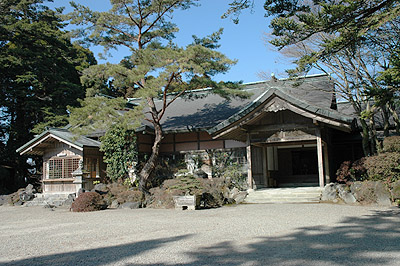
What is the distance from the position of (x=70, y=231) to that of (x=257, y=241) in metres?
3.94

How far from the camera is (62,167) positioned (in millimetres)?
15672

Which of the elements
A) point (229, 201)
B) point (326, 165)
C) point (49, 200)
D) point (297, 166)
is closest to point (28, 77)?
point (49, 200)

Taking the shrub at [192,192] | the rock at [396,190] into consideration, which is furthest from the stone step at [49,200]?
the rock at [396,190]

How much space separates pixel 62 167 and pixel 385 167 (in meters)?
12.8

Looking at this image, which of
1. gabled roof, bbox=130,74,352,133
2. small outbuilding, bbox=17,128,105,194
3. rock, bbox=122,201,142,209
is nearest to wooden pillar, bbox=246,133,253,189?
gabled roof, bbox=130,74,352,133

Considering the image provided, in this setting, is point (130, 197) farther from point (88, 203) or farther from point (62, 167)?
point (62, 167)

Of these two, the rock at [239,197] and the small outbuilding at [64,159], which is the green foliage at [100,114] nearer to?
the small outbuilding at [64,159]

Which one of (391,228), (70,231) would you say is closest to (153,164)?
(70,231)

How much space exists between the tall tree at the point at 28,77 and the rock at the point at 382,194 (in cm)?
1683

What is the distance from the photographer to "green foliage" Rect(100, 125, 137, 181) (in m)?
14.9

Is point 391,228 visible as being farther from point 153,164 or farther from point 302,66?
point 153,164

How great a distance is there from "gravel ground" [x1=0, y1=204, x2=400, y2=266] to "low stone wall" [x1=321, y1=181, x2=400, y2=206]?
132 cm

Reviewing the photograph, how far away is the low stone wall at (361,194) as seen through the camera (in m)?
10.1

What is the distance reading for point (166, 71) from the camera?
1186 cm
